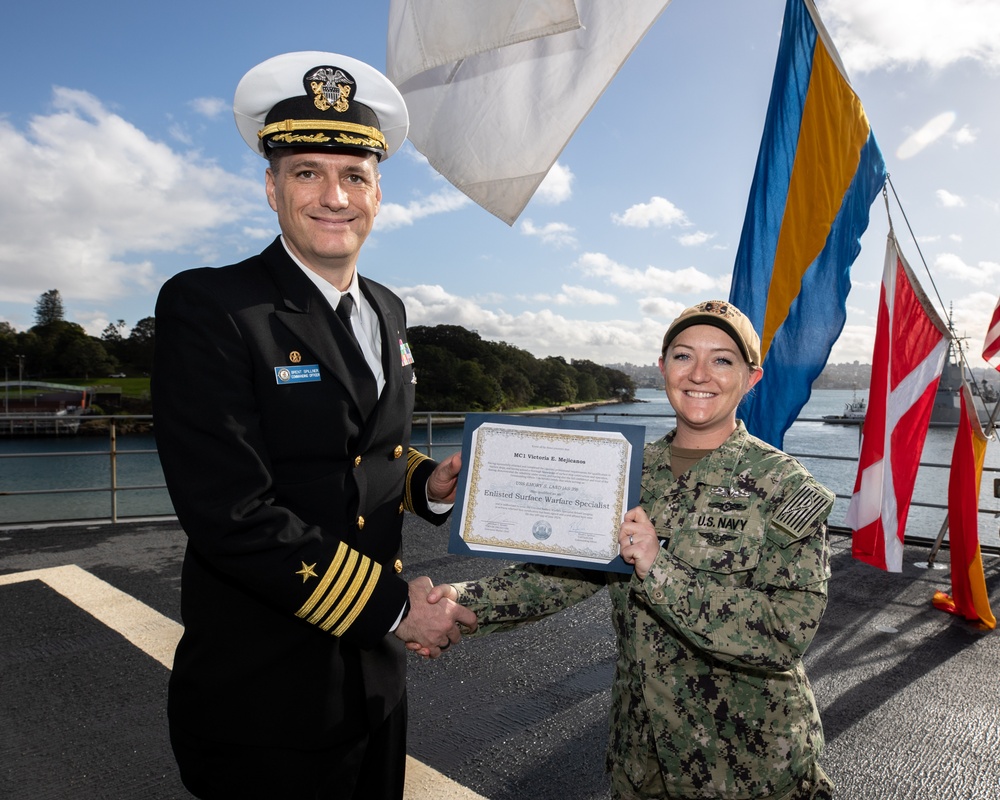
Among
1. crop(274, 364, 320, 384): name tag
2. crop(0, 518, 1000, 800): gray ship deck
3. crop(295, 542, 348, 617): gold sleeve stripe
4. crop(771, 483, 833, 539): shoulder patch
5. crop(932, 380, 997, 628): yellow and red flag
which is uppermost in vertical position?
crop(274, 364, 320, 384): name tag

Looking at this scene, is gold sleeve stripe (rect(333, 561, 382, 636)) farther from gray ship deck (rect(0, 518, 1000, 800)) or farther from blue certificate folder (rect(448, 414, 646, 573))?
gray ship deck (rect(0, 518, 1000, 800))

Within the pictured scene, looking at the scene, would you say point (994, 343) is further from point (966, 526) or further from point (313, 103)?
point (313, 103)

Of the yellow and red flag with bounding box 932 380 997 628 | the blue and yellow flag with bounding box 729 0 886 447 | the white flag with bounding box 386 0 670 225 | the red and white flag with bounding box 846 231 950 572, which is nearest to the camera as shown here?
the white flag with bounding box 386 0 670 225

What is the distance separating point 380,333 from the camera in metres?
1.80

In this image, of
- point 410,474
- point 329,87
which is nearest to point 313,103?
point 329,87

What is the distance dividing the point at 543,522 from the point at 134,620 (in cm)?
369

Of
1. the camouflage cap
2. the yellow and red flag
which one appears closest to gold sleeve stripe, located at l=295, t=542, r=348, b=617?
the camouflage cap

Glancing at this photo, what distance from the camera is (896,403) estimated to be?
4496 millimetres

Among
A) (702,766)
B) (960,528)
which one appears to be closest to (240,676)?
(702,766)

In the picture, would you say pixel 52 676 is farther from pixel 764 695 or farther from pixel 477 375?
pixel 477 375

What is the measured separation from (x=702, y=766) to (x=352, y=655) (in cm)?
81

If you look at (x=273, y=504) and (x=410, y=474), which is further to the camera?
(x=410, y=474)

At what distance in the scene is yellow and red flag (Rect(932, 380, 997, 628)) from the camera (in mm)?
4262

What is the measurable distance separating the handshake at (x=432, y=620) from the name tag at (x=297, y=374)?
551mm
